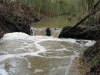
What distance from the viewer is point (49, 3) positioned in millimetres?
35344

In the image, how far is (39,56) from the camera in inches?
457

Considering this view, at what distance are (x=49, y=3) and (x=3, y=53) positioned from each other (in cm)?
2461

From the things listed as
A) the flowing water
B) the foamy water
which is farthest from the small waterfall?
the foamy water

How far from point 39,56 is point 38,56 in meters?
0.06

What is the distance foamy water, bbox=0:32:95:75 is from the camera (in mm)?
9062

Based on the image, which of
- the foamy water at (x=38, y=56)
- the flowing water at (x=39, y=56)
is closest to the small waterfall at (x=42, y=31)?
the flowing water at (x=39, y=56)

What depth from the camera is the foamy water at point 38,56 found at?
29.7 feet

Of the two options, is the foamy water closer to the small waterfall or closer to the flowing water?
the flowing water

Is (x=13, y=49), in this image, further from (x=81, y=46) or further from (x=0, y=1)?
(x=0, y=1)

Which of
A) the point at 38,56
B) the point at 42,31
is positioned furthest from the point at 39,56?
the point at 42,31

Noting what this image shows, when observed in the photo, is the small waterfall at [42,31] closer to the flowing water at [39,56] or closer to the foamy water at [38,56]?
the flowing water at [39,56]

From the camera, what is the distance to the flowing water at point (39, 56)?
29.7ft

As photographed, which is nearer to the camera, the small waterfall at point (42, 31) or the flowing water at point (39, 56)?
the flowing water at point (39, 56)

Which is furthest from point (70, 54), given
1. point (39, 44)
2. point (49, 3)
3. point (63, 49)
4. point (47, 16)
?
point (47, 16)
